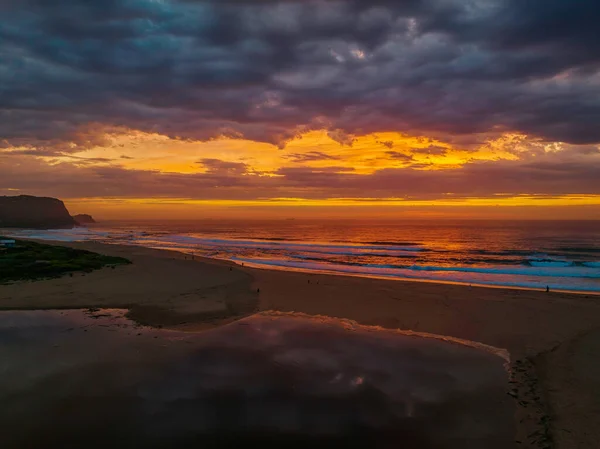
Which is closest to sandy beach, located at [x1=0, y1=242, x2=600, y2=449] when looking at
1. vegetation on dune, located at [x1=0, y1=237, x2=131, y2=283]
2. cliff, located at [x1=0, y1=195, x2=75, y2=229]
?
vegetation on dune, located at [x1=0, y1=237, x2=131, y2=283]

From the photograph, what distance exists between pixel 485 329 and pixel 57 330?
16405 mm

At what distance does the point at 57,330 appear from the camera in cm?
1408

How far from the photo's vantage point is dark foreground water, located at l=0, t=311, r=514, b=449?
7.32 meters

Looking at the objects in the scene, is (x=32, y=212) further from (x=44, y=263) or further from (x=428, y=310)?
(x=428, y=310)

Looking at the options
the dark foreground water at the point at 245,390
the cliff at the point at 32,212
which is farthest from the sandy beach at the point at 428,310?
the cliff at the point at 32,212

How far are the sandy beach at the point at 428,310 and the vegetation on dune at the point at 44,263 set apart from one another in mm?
2032

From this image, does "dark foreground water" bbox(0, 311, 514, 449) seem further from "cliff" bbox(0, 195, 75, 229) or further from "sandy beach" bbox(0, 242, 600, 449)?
"cliff" bbox(0, 195, 75, 229)

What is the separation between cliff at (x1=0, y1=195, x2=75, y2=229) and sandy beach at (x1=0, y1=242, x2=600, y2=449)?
520ft

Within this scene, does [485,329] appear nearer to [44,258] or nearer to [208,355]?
[208,355]

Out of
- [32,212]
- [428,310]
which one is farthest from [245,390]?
[32,212]

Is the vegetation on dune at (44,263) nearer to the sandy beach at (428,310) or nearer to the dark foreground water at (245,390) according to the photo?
the sandy beach at (428,310)

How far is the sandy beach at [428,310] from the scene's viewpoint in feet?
28.7

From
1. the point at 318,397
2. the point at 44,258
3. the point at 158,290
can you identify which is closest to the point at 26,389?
the point at 318,397

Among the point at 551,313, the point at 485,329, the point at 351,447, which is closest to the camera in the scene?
the point at 351,447
